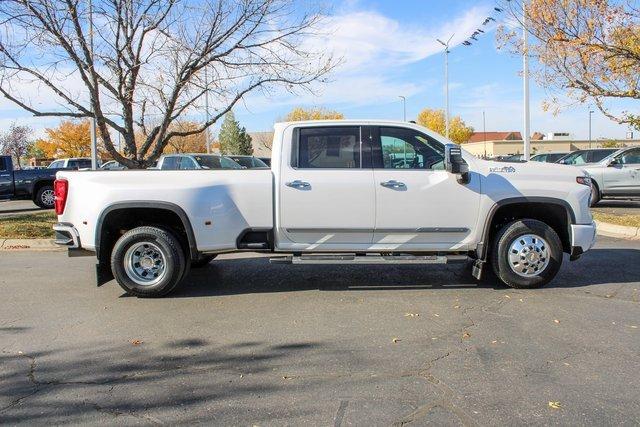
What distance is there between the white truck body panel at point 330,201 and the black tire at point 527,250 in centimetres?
27

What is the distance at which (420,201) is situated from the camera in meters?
6.25

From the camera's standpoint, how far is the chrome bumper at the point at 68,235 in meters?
6.32

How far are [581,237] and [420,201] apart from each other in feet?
6.33

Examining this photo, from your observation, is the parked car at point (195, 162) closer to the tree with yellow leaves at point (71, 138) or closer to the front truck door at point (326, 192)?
the front truck door at point (326, 192)

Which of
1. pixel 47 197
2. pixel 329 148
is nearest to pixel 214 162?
pixel 47 197

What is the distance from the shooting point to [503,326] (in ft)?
16.9

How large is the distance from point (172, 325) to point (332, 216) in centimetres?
211

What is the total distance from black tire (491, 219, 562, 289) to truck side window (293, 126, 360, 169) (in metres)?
1.92

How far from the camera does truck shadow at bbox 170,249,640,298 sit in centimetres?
677

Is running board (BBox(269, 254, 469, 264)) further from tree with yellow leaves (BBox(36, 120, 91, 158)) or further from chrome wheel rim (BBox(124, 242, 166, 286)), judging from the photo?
tree with yellow leaves (BBox(36, 120, 91, 158))

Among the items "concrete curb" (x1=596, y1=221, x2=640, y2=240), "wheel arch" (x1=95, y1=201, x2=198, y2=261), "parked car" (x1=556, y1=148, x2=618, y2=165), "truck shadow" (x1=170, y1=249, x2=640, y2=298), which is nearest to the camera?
"wheel arch" (x1=95, y1=201, x2=198, y2=261)

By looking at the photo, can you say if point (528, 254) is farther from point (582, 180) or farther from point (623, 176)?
point (623, 176)

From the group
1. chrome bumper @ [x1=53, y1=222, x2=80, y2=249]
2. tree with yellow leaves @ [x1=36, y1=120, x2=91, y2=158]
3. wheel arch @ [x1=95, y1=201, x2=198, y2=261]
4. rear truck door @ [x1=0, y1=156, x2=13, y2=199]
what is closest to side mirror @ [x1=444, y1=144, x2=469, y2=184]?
wheel arch @ [x1=95, y1=201, x2=198, y2=261]

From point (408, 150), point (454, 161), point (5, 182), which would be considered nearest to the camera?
point (454, 161)
